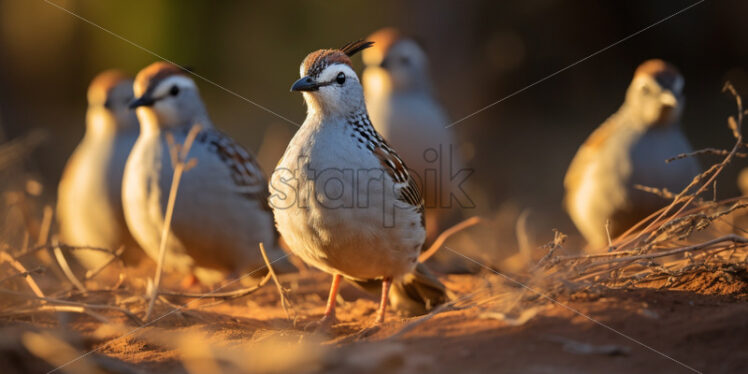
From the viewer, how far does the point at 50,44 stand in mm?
13477

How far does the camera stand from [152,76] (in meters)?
6.12

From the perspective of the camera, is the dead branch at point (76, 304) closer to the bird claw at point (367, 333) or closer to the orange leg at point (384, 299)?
the bird claw at point (367, 333)

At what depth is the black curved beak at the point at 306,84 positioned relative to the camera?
4.19m

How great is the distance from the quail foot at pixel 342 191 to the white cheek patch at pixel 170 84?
7.13 ft

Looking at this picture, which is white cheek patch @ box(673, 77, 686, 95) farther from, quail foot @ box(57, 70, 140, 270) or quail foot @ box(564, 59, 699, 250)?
quail foot @ box(57, 70, 140, 270)

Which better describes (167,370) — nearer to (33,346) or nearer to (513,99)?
(33,346)

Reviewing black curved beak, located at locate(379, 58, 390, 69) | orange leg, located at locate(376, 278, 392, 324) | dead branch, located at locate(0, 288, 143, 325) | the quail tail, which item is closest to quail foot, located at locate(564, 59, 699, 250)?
the quail tail

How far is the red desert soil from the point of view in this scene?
9.51 feet

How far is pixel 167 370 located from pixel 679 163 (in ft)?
15.6

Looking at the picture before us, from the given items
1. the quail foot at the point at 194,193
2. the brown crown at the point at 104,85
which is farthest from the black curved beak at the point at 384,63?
the brown crown at the point at 104,85

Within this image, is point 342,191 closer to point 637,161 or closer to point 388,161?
point 388,161

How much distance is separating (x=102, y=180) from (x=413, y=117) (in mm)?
3325

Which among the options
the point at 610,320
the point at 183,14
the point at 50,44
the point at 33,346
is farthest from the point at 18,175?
the point at 50,44

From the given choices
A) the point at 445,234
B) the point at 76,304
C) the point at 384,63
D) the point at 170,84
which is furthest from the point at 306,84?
the point at 384,63
